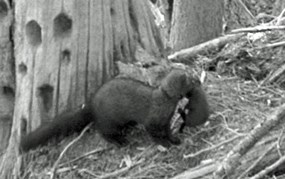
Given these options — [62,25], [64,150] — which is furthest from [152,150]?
[62,25]

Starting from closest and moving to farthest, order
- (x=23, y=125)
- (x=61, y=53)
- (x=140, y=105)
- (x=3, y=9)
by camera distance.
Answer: (x=140, y=105), (x=61, y=53), (x=23, y=125), (x=3, y=9)

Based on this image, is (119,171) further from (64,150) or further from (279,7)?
(279,7)

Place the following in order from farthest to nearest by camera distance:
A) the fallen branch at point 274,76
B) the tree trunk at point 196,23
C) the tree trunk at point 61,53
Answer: the tree trunk at point 196,23 < the fallen branch at point 274,76 < the tree trunk at point 61,53

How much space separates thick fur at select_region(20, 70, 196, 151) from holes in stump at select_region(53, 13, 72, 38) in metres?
0.51

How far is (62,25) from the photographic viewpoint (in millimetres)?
5418

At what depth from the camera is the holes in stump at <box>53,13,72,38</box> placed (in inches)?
211

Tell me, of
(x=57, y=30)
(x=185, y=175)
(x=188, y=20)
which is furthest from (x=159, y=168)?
(x=188, y=20)

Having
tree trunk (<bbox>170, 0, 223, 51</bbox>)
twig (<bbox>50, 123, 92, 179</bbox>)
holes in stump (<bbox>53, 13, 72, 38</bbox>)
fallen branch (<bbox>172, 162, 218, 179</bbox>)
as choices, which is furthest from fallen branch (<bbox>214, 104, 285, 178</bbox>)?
tree trunk (<bbox>170, 0, 223, 51</bbox>)

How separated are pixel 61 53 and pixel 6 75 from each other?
594 millimetres

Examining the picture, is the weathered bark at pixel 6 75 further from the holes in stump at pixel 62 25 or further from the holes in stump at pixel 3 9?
the holes in stump at pixel 62 25

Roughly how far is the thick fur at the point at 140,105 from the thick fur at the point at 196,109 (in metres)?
0.11

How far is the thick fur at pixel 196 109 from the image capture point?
5.16 m

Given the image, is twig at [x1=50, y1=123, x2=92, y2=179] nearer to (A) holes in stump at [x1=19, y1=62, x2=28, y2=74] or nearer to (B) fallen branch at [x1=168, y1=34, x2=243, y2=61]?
(A) holes in stump at [x1=19, y1=62, x2=28, y2=74]

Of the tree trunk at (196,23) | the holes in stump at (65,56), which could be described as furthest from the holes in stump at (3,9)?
the tree trunk at (196,23)
